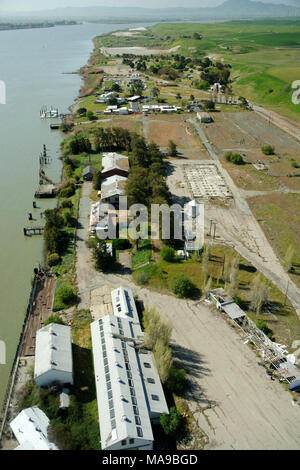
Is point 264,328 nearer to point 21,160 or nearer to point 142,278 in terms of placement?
point 142,278

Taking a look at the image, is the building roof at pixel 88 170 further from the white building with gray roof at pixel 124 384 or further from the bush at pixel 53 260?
the white building with gray roof at pixel 124 384

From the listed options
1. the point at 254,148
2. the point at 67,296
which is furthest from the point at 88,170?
the point at 254,148

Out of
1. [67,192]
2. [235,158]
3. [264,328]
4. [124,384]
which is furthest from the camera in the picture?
[235,158]

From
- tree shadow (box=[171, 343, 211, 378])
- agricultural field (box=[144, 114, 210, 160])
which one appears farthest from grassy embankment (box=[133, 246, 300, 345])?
agricultural field (box=[144, 114, 210, 160])

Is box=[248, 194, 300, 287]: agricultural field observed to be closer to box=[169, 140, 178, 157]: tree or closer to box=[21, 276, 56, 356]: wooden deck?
box=[169, 140, 178, 157]: tree

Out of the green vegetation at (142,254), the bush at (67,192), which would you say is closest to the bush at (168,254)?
the green vegetation at (142,254)

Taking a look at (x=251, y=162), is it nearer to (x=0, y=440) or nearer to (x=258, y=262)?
(x=258, y=262)
